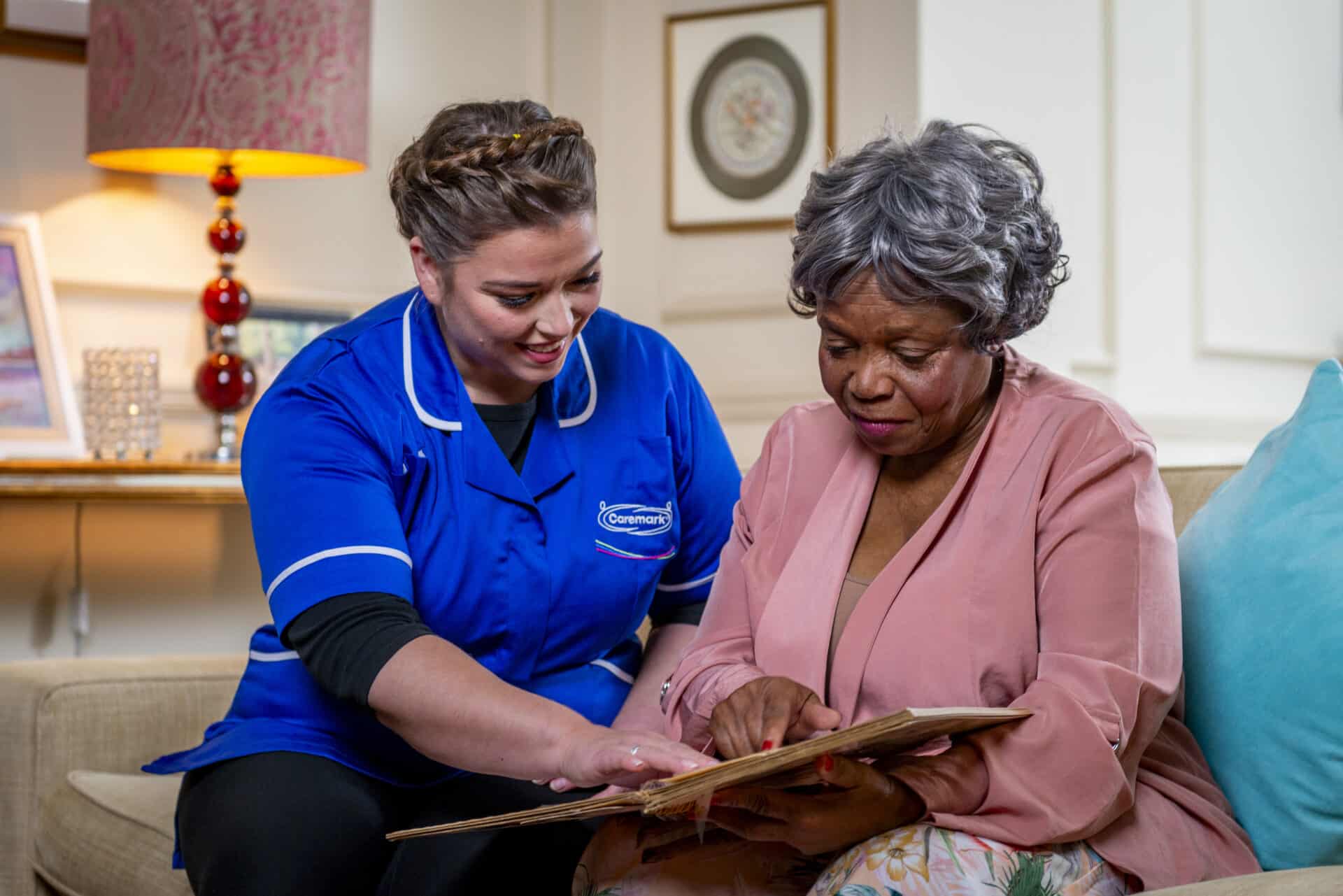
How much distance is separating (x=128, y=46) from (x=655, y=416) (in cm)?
144

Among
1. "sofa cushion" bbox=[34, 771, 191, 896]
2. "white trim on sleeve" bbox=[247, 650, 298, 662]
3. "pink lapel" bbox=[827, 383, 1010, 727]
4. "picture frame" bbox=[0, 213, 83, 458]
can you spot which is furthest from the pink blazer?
"picture frame" bbox=[0, 213, 83, 458]

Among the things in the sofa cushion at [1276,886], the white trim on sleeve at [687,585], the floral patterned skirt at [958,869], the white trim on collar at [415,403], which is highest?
the white trim on collar at [415,403]

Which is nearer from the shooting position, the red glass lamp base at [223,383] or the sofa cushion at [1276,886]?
the sofa cushion at [1276,886]

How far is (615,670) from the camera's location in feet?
5.84

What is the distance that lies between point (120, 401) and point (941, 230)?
1965mm

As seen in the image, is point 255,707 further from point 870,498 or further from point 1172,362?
point 1172,362

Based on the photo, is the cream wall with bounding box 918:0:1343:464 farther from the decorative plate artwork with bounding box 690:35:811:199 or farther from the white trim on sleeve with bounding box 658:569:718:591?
the white trim on sleeve with bounding box 658:569:718:591

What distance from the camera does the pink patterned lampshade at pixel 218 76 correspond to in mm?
2625

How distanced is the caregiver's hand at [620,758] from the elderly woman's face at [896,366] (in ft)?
1.19

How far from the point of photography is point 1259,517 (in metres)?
1.40

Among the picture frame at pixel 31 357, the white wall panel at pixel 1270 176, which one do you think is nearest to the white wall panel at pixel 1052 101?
the white wall panel at pixel 1270 176

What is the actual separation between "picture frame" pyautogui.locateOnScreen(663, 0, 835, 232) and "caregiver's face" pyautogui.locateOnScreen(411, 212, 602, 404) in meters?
1.93

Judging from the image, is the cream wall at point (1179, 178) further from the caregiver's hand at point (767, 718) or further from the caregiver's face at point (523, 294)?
the caregiver's hand at point (767, 718)

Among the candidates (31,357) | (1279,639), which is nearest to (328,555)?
(1279,639)
